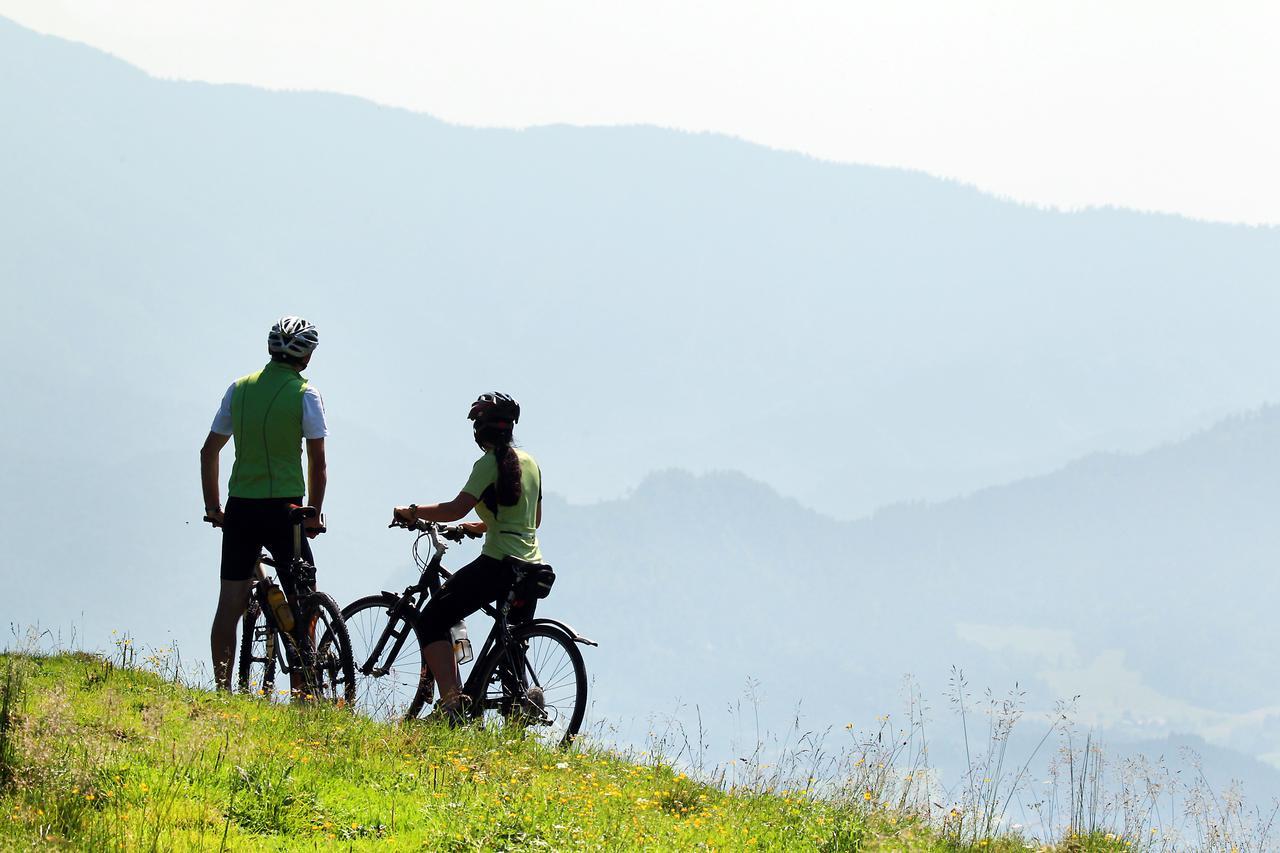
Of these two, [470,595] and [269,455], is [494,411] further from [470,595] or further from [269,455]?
[269,455]

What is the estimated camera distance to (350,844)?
5363mm

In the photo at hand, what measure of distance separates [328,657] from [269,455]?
1.39 m

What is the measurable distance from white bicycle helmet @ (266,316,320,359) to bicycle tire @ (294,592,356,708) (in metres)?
1.57

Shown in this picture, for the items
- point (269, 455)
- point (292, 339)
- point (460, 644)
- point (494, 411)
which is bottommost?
point (460, 644)

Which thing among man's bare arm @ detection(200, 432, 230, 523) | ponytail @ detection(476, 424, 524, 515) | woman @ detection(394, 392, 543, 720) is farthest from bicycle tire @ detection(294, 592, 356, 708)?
ponytail @ detection(476, 424, 524, 515)

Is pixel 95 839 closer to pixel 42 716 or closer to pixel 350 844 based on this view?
pixel 350 844

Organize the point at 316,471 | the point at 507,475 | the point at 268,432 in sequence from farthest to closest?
the point at 268,432, the point at 316,471, the point at 507,475

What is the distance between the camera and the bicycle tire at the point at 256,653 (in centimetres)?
845

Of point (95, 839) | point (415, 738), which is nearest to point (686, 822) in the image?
point (415, 738)

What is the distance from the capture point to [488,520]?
7.79 m

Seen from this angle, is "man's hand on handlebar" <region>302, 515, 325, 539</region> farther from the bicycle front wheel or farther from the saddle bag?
the saddle bag

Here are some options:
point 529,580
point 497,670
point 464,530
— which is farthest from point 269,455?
point 497,670

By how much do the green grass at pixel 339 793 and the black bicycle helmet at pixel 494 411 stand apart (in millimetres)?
1854

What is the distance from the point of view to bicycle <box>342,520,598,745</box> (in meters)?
7.79
